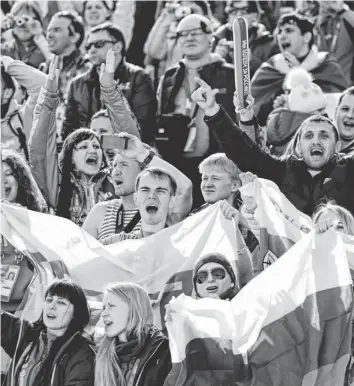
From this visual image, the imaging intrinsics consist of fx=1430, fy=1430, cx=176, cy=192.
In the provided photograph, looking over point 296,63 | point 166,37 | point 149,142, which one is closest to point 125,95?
point 149,142

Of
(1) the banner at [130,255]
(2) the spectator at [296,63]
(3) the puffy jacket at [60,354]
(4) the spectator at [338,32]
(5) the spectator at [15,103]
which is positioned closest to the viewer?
(3) the puffy jacket at [60,354]

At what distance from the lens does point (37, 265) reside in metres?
8.76

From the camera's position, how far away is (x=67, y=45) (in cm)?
1227

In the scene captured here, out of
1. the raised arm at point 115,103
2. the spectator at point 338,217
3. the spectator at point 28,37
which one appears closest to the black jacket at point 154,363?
the spectator at point 338,217

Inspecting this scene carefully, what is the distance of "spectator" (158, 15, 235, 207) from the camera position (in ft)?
36.3

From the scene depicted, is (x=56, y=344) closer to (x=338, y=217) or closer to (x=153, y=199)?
(x=153, y=199)

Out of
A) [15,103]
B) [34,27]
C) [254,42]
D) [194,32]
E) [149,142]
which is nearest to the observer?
[149,142]

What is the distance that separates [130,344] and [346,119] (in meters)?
3.08

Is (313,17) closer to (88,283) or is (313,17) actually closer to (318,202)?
(318,202)

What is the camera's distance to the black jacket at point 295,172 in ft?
30.0

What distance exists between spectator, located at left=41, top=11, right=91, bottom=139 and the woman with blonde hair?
456 centimetres

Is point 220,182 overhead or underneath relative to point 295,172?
underneath

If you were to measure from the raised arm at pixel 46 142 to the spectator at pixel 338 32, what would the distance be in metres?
3.08

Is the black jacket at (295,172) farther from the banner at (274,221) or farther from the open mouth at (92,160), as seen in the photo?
the open mouth at (92,160)
